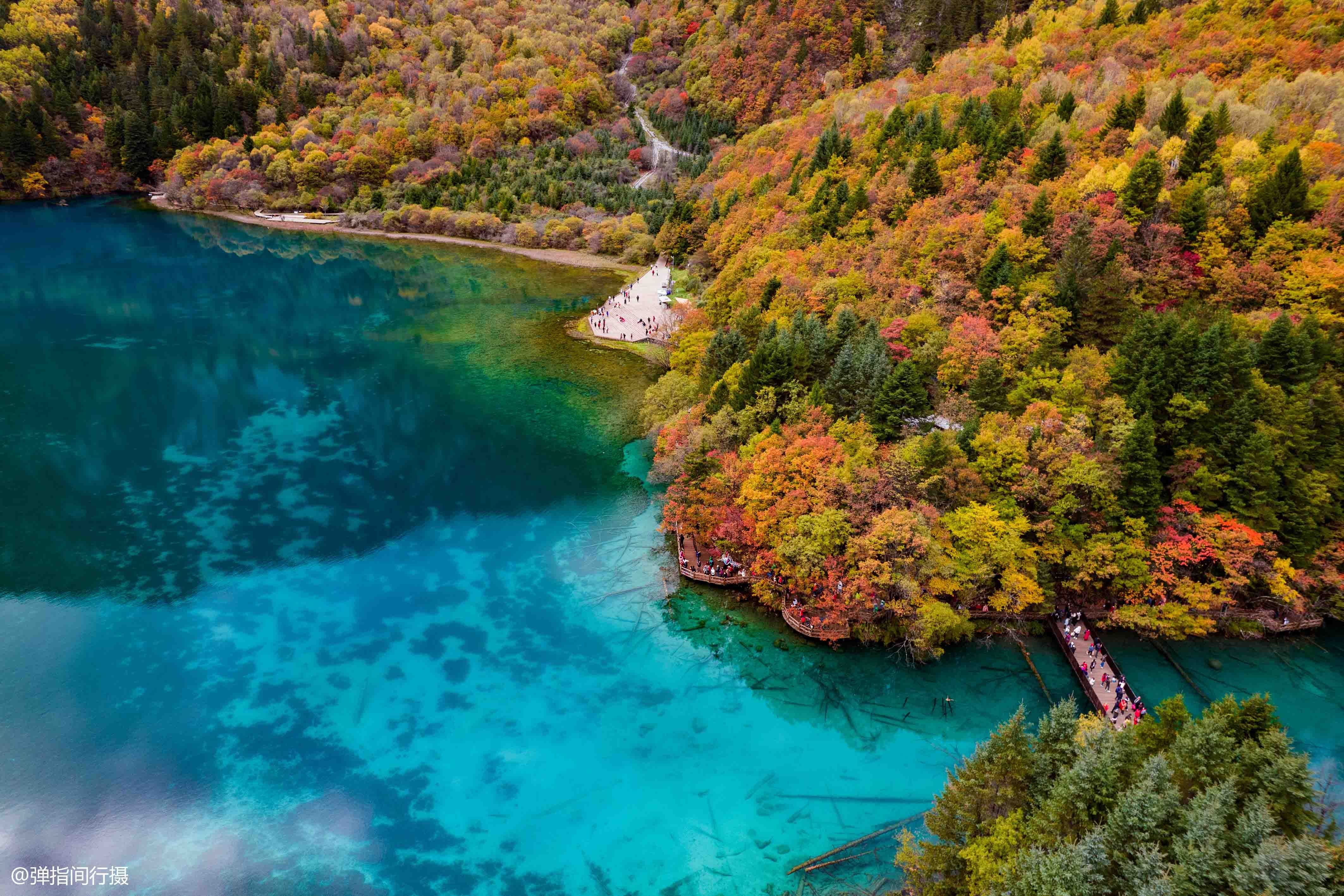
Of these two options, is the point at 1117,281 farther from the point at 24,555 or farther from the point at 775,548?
the point at 24,555

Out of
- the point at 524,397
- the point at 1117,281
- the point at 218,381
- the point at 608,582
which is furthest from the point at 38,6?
the point at 1117,281

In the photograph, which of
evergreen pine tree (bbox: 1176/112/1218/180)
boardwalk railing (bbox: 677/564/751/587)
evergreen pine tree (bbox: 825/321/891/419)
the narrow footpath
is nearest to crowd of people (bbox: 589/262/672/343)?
evergreen pine tree (bbox: 825/321/891/419)

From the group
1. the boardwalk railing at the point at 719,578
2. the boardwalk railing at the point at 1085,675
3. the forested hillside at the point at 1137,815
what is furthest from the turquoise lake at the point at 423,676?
the forested hillside at the point at 1137,815

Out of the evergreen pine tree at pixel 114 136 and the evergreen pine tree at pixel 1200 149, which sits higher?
the evergreen pine tree at pixel 1200 149

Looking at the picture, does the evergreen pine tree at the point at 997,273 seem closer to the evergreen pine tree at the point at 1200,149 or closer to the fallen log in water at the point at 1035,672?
the evergreen pine tree at the point at 1200,149

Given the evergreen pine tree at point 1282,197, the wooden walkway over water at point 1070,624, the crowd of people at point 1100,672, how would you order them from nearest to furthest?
the crowd of people at point 1100,672 → the wooden walkway over water at point 1070,624 → the evergreen pine tree at point 1282,197

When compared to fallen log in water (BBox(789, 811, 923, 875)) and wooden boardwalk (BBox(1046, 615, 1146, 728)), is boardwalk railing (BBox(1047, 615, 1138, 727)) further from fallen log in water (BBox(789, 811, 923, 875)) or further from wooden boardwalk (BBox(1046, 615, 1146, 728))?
fallen log in water (BBox(789, 811, 923, 875))
